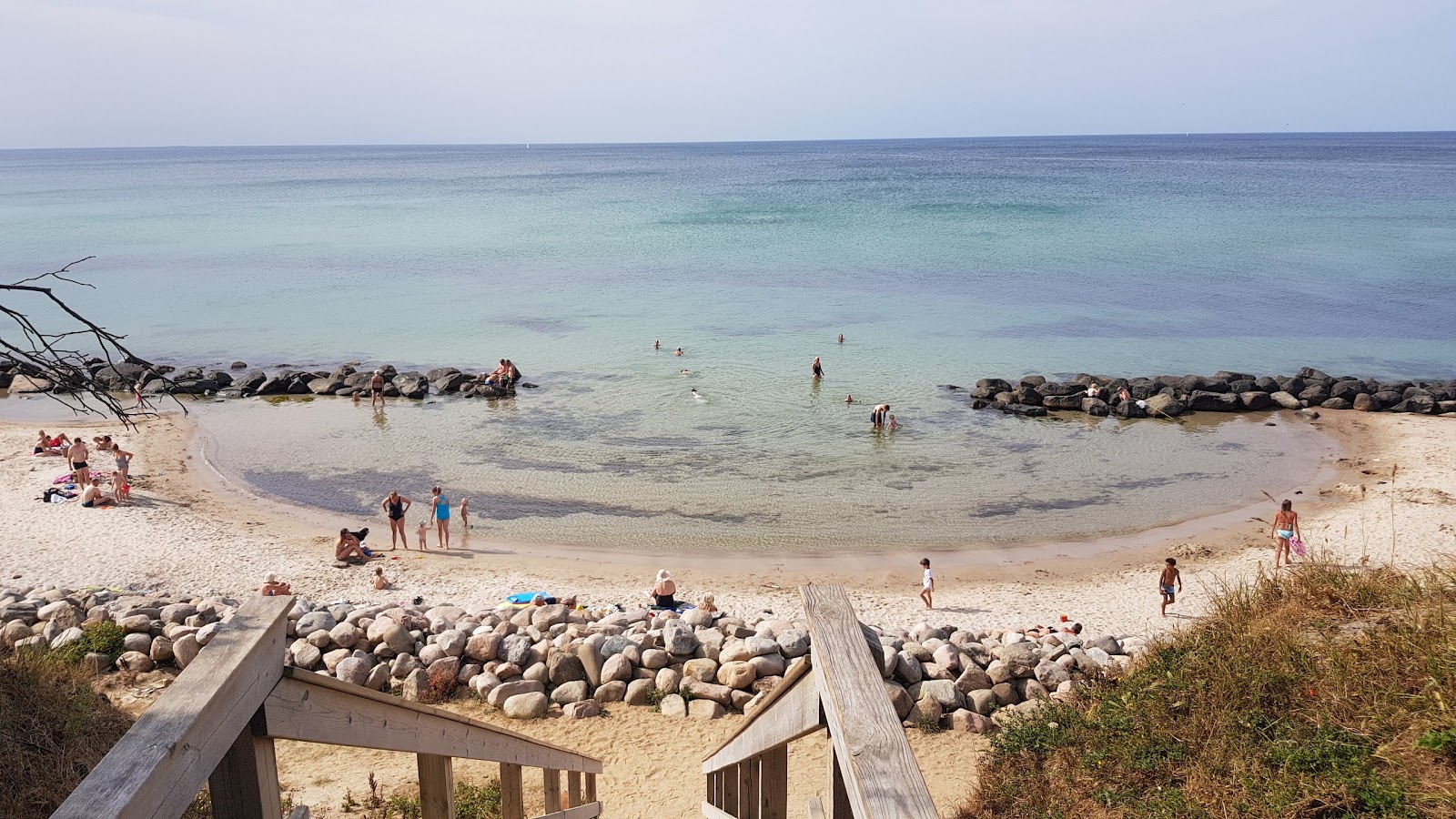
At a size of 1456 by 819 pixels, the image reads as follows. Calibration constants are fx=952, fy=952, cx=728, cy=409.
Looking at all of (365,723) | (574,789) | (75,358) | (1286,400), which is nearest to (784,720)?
(365,723)

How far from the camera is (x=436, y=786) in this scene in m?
3.37

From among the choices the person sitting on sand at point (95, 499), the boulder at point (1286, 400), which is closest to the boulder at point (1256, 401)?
the boulder at point (1286, 400)

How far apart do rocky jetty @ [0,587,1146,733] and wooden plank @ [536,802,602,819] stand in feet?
Answer: 17.4

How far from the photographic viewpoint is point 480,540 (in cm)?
2008

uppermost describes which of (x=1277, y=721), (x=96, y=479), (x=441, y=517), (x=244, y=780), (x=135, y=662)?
(x=244, y=780)

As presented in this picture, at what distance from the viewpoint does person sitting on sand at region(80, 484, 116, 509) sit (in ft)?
68.8

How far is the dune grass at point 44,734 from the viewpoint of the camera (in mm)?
4398

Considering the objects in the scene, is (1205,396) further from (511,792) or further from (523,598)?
(511,792)

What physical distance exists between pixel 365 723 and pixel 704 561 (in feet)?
54.1

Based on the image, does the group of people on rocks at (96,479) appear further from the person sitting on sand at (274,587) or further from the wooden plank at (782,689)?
the wooden plank at (782,689)

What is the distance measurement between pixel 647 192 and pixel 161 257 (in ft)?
210

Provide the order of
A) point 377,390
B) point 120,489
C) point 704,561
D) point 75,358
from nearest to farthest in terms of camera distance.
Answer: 1. point 75,358
2. point 704,561
3. point 120,489
4. point 377,390

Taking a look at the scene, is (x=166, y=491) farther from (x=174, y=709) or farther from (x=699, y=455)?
(x=174, y=709)

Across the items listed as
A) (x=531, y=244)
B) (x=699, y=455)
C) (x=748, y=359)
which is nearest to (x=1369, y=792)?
(x=699, y=455)
